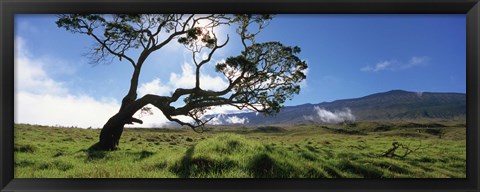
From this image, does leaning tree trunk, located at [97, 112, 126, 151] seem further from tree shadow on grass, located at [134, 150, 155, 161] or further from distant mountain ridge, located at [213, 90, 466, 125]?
distant mountain ridge, located at [213, 90, 466, 125]

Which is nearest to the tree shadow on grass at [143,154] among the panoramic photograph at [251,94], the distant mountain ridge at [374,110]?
Answer: the panoramic photograph at [251,94]

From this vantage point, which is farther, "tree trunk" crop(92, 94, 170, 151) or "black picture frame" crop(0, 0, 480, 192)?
"tree trunk" crop(92, 94, 170, 151)

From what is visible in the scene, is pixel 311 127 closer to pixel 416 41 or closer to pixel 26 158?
pixel 416 41

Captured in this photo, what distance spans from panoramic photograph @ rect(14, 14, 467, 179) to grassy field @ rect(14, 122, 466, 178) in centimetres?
1

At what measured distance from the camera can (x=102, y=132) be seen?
3.88 meters

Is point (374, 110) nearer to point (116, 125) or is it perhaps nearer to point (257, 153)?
point (257, 153)

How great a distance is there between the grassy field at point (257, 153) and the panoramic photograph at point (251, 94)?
0.01 m

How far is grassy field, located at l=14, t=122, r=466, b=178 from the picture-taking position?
11.4 feet

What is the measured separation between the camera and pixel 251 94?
3967 mm

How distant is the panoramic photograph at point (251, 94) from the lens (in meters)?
3.58

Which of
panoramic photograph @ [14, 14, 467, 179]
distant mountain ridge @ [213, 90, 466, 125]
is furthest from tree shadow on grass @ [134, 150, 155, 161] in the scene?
distant mountain ridge @ [213, 90, 466, 125]

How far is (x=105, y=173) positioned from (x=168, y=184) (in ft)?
1.93

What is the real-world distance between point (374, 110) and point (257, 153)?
114 centimetres

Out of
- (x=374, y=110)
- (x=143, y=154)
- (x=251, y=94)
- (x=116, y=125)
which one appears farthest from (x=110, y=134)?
(x=374, y=110)
